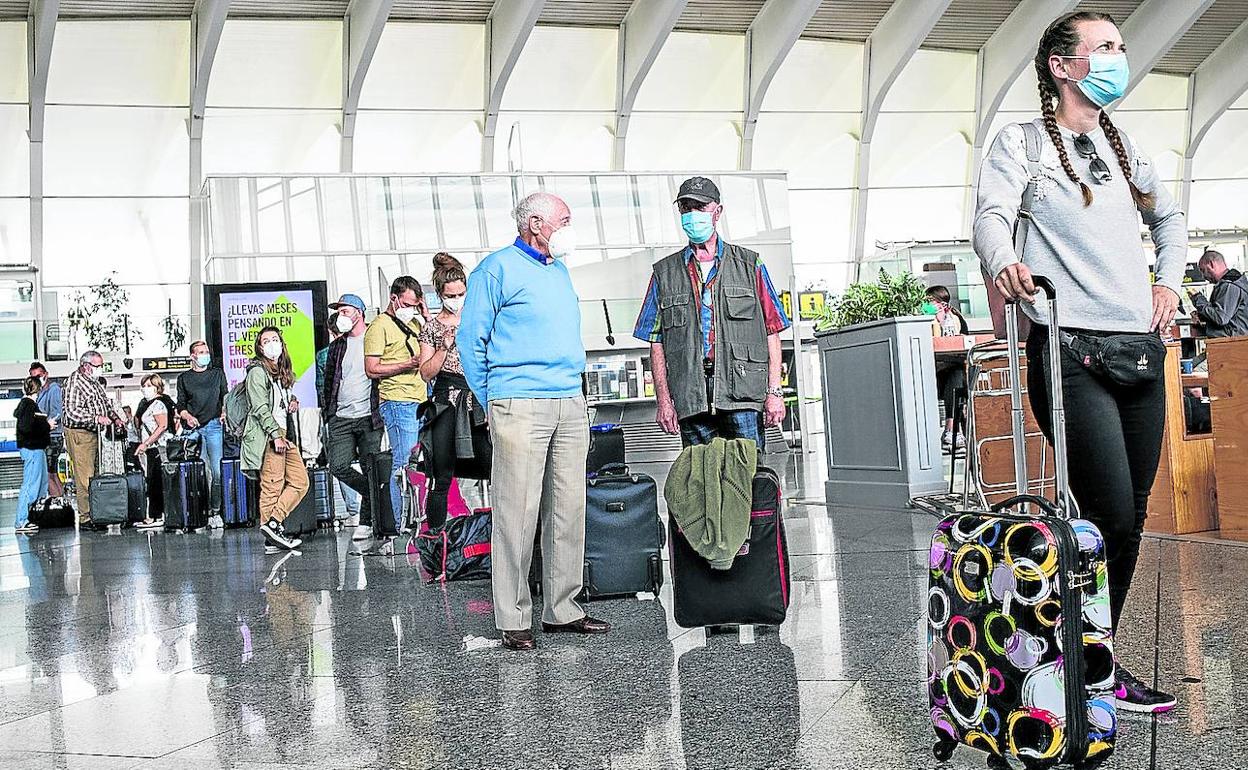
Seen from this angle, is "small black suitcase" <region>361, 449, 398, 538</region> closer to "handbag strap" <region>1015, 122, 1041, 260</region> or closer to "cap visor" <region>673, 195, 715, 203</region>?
"cap visor" <region>673, 195, 715, 203</region>

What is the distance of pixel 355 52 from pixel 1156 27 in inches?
758

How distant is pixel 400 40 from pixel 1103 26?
1100 inches

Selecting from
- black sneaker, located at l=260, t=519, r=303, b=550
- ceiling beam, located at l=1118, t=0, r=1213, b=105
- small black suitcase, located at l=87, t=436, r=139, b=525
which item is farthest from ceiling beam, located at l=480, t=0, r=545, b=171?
black sneaker, located at l=260, t=519, r=303, b=550

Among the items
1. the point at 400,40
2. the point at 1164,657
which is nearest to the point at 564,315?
the point at 1164,657

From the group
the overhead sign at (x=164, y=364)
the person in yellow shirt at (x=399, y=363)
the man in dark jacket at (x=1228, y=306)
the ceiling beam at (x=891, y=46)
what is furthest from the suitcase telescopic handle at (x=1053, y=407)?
the ceiling beam at (x=891, y=46)

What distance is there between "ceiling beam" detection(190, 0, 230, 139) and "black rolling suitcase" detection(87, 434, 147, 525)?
14.8m

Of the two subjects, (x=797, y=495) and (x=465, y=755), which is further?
(x=797, y=495)

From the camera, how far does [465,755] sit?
3195mm

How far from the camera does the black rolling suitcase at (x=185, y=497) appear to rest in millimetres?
12242

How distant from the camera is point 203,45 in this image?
2652 cm

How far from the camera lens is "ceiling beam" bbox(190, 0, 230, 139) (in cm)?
2542

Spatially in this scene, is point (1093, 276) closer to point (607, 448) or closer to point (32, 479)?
point (607, 448)

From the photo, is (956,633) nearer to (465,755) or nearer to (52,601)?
(465,755)

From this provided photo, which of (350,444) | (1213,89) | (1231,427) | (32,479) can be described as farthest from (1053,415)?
(1213,89)
